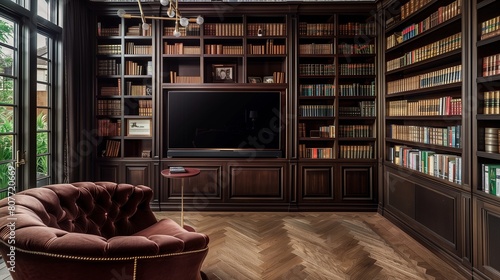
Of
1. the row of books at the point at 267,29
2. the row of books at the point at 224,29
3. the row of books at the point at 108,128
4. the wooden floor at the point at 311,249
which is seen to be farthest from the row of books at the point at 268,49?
the wooden floor at the point at 311,249

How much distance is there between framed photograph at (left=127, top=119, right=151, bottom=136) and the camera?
439cm

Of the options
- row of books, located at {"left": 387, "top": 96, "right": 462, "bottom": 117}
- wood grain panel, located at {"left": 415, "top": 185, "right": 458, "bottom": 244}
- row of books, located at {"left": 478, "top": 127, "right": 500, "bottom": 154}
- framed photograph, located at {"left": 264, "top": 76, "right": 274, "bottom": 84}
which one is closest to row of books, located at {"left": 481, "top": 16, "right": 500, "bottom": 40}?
row of books, located at {"left": 387, "top": 96, "right": 462, "bottom": 117}

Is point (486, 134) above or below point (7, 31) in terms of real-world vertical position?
below

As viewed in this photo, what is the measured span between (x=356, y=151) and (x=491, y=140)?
2.05 metres

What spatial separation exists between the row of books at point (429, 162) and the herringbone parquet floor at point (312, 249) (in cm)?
79

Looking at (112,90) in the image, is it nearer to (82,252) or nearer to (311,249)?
(311,249)

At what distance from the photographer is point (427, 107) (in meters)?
3.20

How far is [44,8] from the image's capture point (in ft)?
11.5

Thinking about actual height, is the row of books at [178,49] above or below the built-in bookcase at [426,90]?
above

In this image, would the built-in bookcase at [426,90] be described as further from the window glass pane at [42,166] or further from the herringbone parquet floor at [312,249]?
the window glass pane at [42,166]

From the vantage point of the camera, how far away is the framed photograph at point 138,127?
14.4ft

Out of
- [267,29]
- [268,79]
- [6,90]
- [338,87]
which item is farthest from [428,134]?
[6,90]

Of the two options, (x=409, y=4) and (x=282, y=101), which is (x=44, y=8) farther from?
(x=409, y=4)

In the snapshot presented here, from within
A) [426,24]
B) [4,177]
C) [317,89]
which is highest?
[426,24]
